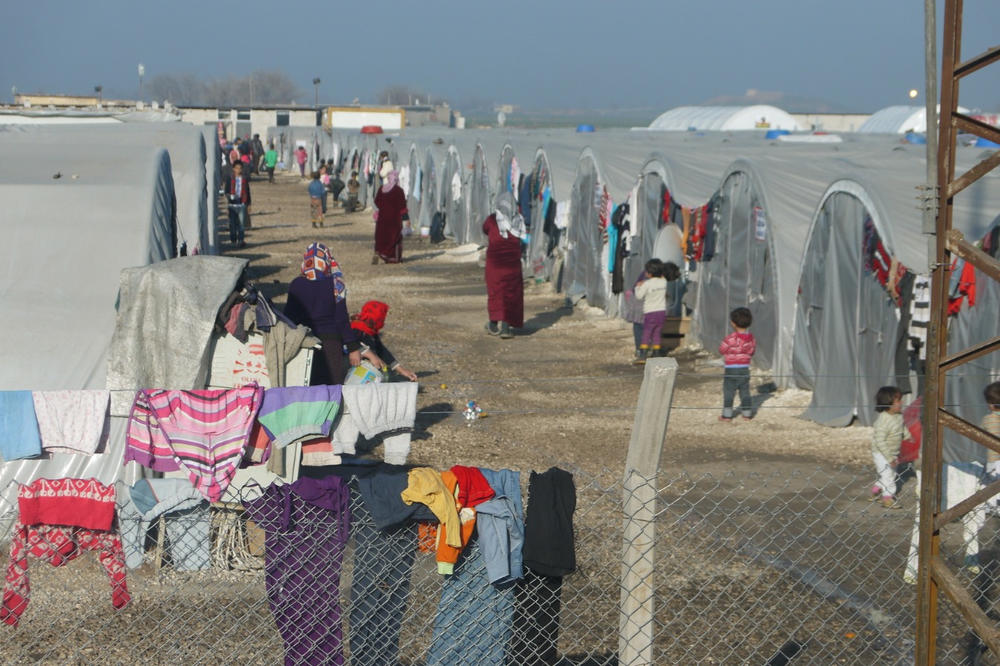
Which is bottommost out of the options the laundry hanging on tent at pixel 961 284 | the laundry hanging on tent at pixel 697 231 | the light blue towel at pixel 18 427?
the light blue towel at pixel 18 427

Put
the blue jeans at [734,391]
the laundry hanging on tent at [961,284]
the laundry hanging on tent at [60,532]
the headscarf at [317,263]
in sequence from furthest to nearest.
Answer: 1. the blue jeans at [734,391]
2. the headscarf at [317,263]
3. the laundry hanging on tent at [961,284]
4. the laundry hanging on tent at [60,532]

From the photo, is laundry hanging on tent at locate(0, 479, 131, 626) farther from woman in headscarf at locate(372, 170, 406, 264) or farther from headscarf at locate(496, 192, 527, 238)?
woman in headscarf at locate(372, 170, 406, 264)

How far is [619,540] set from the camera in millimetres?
7051

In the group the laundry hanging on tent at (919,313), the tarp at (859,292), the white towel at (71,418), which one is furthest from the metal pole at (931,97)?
the laundry hanging on tent at (919,313)

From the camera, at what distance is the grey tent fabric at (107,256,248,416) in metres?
7.46

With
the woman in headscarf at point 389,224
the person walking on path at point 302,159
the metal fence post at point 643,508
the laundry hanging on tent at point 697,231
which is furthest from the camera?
the person walking on path at point 302,159

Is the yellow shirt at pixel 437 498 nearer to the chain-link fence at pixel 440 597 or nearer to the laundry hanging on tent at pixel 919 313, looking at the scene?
the chain-link fence at pixel 440 597

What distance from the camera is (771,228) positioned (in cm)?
1216

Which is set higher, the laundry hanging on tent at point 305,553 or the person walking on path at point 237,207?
the person walking on path at point 237,207

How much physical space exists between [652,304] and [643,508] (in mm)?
8848

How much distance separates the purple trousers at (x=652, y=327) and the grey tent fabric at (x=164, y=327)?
602 cm

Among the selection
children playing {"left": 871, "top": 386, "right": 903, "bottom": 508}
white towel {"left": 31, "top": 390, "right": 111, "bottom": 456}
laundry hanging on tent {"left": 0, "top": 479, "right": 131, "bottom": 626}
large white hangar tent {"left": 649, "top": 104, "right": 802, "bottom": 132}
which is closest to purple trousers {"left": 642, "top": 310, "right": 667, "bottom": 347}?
children playing {"left": 871, "top": 386, "right": 903, "bottom": 508}

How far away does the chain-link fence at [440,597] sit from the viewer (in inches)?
175

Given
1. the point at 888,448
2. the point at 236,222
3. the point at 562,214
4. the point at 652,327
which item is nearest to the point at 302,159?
the point at 236,222
